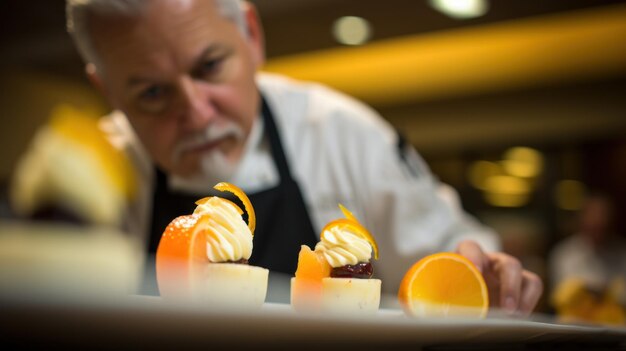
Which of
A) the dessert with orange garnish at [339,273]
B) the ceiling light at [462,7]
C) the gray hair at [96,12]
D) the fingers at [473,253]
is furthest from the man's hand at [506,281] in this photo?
the ceiling light at [462,7]

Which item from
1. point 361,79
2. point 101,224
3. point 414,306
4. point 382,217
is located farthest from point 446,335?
point 361,79

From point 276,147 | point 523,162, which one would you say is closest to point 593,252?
point 523,162

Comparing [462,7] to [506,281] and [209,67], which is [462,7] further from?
[506,281]

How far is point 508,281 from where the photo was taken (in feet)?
2.85

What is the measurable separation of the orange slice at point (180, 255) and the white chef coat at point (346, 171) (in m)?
0.53

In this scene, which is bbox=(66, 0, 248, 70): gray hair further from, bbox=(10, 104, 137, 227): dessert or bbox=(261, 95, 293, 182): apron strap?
bbox=(10, 104, 137, 227): dessert

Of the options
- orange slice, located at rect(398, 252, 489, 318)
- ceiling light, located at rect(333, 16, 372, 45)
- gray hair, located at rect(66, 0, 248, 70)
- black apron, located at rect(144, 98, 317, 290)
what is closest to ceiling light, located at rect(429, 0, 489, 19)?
ceiling light, located at rect(333, 16, 372, 45)

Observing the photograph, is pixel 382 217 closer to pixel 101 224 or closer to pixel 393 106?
pixel 101 224

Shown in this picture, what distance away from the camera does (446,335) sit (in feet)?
1.70

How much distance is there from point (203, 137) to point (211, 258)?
44 cm

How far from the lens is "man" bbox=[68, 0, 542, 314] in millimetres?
965

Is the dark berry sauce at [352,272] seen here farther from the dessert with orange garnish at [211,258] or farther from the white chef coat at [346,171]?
→ the white chef coat at [346,171]

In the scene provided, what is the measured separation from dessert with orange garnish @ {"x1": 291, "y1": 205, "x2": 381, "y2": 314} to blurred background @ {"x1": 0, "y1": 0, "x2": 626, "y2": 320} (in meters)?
2.83

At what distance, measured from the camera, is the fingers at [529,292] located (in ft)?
2.94
